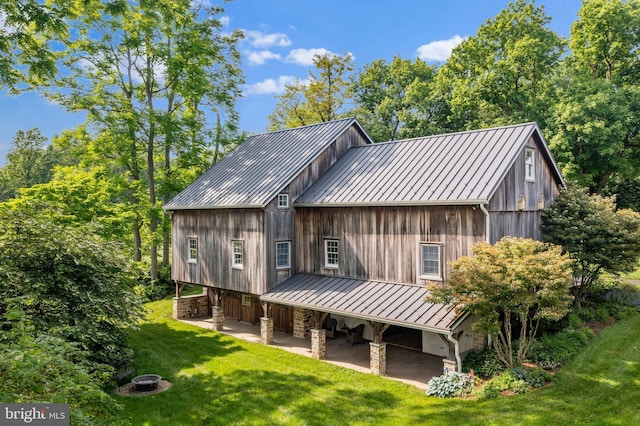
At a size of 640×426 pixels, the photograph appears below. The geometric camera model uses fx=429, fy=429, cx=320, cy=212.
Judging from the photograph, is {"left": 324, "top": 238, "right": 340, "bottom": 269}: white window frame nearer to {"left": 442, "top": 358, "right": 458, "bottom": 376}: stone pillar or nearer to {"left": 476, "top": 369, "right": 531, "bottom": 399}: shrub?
{"left": 442, "top": 358, "right": 458, "bottom": 376}: stone pillar

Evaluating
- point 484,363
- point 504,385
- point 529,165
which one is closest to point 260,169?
point 529,165

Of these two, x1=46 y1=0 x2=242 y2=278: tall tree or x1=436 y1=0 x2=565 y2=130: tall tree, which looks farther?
x1=436 y1=0 x2=565 y2=130: tall tree

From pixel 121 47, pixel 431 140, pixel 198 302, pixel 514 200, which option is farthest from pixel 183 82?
pixel 514 200

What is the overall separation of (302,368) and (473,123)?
27.9 metres

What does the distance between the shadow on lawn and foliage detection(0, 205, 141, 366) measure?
7.93ft

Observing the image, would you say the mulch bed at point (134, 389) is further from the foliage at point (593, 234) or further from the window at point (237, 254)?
the foliage at point (593, 234)

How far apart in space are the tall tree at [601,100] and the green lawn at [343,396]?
14899 millimetres

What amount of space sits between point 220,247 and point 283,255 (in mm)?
3624

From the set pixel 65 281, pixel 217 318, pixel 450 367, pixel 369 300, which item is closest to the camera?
pixel 65 281

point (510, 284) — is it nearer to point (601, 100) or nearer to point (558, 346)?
point (558, 346)

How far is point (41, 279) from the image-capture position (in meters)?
11.9

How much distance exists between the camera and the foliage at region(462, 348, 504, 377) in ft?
44.1

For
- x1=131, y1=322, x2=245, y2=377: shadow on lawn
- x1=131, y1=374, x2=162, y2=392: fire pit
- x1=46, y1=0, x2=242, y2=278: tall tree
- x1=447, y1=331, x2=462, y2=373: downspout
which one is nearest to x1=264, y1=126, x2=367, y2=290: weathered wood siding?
x1=131, y1=322, x2=245, y2=377: shadow on lawn

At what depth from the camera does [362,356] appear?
1689cm
